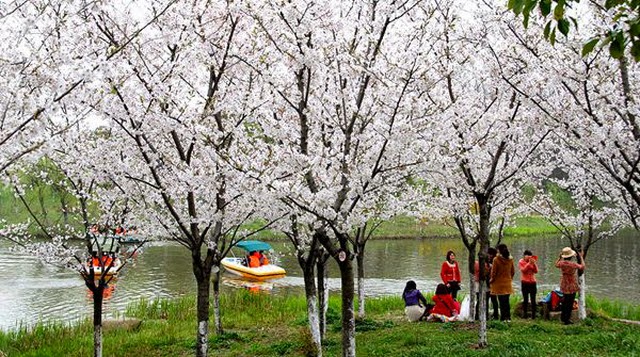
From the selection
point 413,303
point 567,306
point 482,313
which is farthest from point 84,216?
point 567,306

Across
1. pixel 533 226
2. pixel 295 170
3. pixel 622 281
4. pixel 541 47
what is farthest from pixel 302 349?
pixel 533 226

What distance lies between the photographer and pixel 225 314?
12516mm

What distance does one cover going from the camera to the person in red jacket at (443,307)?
414 inches

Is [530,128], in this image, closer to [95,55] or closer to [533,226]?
[95,55]

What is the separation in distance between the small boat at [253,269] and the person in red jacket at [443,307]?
11.0 meters

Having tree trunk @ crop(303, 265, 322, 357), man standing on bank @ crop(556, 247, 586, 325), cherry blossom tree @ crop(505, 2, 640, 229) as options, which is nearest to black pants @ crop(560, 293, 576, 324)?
man standing on bank @ crop(556, 247, 586, 325)

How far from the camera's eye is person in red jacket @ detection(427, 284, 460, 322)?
10.5 m

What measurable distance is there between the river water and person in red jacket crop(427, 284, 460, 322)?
10.7ft

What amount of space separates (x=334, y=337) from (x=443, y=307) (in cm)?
247

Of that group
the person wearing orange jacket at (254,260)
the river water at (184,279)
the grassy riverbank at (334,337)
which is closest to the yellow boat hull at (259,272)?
the person wearing orange jacket at (254,260)

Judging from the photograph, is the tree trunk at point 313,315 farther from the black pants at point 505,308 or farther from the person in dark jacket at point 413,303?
the black pants at point 505,308

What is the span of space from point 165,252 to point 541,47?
81.0 ft

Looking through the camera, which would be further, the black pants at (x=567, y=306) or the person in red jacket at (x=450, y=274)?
the person in red jacket at (x=450, y=274)

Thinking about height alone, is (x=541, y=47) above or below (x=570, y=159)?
above
